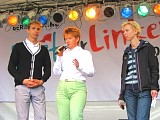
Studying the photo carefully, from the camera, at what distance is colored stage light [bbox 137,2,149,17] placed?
4.68 meters

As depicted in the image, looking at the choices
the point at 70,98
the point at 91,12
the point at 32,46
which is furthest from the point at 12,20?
the point at 70,98

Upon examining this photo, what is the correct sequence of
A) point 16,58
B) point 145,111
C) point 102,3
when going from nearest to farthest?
point 145,111
point 16,58
point 102,3

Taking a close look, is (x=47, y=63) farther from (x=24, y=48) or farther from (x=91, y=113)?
(x=91, y=113)

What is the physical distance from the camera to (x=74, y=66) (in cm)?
312

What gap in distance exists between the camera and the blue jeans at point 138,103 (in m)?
2.91

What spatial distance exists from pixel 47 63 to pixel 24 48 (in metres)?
0.27

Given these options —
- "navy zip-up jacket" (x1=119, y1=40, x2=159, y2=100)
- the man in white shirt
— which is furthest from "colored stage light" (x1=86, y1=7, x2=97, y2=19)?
"navy zip-up jacket" (x1=119, y1=40, x2=159, y2=100)

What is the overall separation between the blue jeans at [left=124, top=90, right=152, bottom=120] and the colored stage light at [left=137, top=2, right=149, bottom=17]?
1.94 meters

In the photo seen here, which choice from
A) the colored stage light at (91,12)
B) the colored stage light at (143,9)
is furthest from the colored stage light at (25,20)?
the colored stage light at (143,9)

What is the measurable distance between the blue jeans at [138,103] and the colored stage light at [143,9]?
Answer: 1.94 meters

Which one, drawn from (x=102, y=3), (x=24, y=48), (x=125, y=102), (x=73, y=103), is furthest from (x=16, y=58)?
(x=102, y=3)

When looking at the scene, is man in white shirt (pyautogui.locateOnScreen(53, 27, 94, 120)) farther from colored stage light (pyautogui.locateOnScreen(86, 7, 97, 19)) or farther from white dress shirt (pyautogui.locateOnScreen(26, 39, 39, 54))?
colored stage light (pyautogui.locateOnScreen(86, 7, 97, 19))

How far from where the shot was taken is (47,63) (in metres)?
3.59

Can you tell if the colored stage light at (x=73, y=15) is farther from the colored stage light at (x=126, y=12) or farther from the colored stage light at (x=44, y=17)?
the colored stage light at (x=126, y=12)
